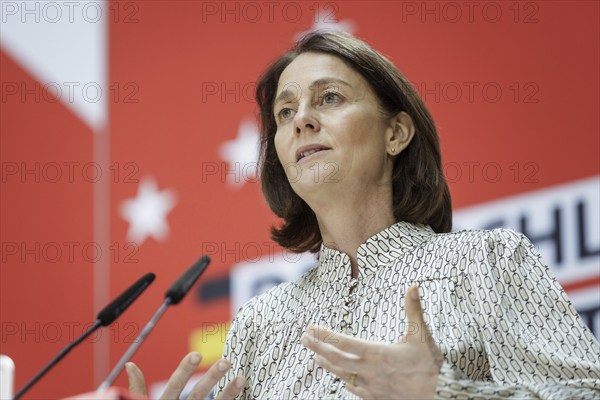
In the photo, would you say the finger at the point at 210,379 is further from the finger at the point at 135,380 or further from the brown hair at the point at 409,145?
the brown hair at the point at 409,145

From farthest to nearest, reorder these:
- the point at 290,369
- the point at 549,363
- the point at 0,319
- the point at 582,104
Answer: the point at 0,319, the point at 582,104, the point at 290,369, the point at 549,363

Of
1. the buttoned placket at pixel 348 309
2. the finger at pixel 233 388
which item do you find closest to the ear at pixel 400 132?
the buttoned placket at pixel 348 309

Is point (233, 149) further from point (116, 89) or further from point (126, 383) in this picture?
point (126, 383)

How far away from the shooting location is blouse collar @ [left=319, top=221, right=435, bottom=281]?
7.19ft

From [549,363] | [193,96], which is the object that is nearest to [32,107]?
[193,96]

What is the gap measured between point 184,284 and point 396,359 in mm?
389

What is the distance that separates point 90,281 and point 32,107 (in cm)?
63

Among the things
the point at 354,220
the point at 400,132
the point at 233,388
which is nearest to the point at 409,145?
the point at 400,132

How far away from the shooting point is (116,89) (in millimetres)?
2971

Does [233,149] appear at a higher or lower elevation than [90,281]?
higher

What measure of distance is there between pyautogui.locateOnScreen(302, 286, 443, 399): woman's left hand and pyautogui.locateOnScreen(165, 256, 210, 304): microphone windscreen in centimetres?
23

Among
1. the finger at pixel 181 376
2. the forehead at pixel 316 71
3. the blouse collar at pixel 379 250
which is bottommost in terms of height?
the finger at pixel 181 376

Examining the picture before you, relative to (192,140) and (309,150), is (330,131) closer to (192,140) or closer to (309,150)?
(309,150)

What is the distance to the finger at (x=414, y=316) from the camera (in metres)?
1.58
